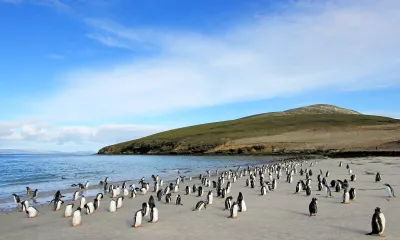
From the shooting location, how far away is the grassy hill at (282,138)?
8500cm

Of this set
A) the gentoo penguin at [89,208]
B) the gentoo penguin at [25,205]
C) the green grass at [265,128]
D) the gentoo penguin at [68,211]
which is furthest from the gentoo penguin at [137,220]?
the green grass at [265,128]

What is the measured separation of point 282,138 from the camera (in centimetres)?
9631

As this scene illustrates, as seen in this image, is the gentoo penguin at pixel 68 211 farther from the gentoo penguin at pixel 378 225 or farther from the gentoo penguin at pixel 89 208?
the gentoo penguin at pixel 378 225

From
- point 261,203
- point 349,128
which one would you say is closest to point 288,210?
point 261,203

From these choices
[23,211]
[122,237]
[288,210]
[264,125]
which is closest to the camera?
[122,237]

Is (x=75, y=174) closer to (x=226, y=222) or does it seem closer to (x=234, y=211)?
(x=234, y=211)

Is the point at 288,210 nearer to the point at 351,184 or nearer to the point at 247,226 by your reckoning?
the point at 247,226

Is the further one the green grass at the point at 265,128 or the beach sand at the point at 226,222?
the green grass at the point at 265,128

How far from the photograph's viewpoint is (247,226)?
12.7 meters

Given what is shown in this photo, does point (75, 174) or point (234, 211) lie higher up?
Result: point (75, 174)

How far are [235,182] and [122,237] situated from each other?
57.5 ft

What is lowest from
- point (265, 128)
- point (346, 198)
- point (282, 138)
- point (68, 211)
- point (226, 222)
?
point (226, 222)

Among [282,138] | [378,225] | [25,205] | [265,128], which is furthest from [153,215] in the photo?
[265,128]

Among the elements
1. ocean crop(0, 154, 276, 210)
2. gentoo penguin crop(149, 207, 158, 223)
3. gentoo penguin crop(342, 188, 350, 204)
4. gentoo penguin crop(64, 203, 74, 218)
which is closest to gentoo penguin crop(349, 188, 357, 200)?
gentoo penguin crop(342, 188, 350, 204)
